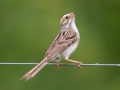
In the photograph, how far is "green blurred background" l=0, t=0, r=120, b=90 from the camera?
20484mm

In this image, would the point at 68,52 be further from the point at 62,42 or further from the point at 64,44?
the point at 62,42

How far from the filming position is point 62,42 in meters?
15.1

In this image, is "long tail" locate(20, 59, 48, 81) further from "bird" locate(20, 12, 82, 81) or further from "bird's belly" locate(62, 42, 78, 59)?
"bird's belly" locate(62, 42, 78, 59)

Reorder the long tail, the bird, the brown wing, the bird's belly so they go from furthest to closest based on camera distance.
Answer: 1. the bird's belly
2. the brown wing
3. the bird
4. the long tail

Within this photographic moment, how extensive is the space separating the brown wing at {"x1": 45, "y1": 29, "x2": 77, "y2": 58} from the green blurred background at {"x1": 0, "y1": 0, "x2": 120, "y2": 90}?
13.9ft

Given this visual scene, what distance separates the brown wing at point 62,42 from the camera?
14.6 meters

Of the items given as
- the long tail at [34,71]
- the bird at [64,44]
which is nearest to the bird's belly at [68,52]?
the bird at [64,44]

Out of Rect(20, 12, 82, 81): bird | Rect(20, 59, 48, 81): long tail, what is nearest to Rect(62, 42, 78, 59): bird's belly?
Rect(20, 12, 82, 81): bird

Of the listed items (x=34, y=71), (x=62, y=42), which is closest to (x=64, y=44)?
(x=62, y=42)

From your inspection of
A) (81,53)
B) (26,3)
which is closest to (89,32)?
(81,53)

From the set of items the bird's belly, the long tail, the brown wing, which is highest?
the brown wing

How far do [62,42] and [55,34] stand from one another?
21.0 feet

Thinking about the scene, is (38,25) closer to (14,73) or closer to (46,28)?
(46,28)

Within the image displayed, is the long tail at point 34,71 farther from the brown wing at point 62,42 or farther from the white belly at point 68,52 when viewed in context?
the white belly at point 68,52
